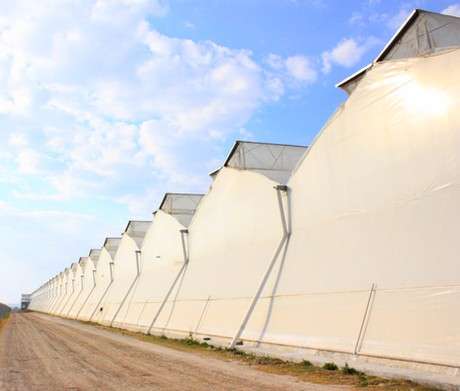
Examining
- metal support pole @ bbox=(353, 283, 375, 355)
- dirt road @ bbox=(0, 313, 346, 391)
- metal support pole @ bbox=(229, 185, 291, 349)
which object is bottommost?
dirt road @ bbox=(0, 313, 346, 391)

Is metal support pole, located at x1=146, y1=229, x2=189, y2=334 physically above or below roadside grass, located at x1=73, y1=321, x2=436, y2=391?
above

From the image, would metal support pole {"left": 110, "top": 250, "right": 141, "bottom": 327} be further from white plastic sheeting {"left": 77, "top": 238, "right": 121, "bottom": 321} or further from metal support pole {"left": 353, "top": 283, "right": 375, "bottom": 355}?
metal support pole {"left": 353, "top": 283, "right": 375, "bottom": 355}

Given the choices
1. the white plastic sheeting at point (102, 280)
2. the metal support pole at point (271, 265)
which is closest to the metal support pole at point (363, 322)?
Result: the metal support pole at point (271, 265)

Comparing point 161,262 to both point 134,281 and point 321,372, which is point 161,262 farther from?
point 321,372

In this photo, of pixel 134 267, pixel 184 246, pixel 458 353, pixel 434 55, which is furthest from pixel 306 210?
pixel 134 267

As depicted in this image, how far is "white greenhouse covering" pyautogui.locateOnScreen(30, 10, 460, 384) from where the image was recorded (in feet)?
43.6

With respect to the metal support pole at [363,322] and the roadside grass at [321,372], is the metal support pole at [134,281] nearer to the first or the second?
the roadside grass at [321,372]

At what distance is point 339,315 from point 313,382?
4405mm

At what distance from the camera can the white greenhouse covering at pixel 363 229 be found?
43.6 ft

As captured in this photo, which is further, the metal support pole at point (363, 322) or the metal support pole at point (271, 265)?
the metal support pole at point (271, 265)

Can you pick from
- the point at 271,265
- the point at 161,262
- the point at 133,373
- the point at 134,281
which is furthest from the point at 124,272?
the point at 133,373

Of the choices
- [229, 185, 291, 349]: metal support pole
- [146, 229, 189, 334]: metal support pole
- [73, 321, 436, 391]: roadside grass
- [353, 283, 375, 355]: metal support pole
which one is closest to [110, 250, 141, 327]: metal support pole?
[146, 229, 189, 334]: metal support pole

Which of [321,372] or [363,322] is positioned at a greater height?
[363,322]

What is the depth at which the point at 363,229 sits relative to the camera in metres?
16.5
